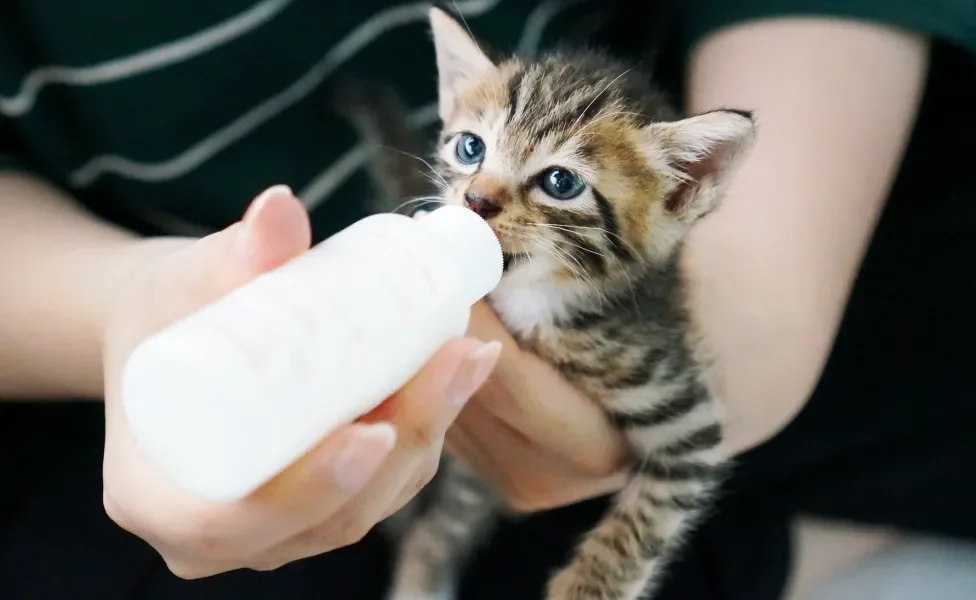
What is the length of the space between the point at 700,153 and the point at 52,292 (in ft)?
2.04

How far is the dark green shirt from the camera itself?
0.87m

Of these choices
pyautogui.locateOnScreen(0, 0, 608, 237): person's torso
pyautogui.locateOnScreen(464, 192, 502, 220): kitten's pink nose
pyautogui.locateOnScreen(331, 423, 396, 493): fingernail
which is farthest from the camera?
pyautogui.locateOnScreen(0, 0, 608, 237): person's torso

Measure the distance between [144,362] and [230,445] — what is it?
6 centimetres

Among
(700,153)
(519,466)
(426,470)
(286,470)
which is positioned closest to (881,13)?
(700,153)

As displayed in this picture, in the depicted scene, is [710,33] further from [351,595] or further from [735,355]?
[351,595]

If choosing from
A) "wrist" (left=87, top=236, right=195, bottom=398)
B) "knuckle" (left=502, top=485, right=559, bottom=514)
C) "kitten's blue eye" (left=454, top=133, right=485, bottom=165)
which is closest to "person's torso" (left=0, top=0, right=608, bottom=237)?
"wrist" (left=87, top=236, right=195, bottom=398)

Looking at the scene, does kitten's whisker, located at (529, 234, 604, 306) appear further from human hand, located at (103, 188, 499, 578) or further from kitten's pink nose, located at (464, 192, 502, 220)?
human hand, located at (103, 188, 499, 578)

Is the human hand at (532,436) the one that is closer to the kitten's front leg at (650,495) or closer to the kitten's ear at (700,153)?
the kitten's front leg at (650,495)

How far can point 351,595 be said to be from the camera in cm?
86

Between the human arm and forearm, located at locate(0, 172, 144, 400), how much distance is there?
1.19 feet

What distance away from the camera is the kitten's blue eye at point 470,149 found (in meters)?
0.74

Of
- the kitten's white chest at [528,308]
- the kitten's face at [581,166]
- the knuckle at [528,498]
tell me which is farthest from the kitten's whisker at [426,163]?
the knuckle at [528,498]

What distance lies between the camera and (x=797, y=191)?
985mm

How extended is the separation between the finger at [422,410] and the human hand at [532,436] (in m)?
0.18
